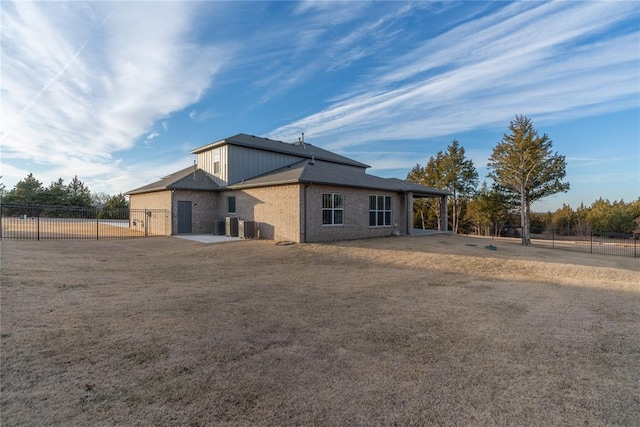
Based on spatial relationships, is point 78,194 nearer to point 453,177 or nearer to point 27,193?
point 27,193

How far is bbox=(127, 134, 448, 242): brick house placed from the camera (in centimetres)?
1520

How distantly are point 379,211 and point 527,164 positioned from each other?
1503 centimetres

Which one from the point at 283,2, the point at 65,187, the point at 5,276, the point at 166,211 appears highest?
the point at 283,2

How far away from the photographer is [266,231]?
16.3 m

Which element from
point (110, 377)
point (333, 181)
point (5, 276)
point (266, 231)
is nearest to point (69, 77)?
point (5, 276)

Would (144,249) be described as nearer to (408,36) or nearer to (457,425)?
(457,425)

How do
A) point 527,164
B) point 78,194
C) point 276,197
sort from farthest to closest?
point 78,194 → point 527,164 → point 276,197

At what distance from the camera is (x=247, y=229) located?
1672 centimetres

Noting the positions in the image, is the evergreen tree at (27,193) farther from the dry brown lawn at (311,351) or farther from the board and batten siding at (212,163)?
the dry brown lawn at (311,351)

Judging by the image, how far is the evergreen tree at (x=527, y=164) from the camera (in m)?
23.9

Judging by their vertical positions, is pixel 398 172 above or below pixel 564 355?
above

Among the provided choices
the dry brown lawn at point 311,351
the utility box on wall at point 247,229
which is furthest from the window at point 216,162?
the dry brown lawn at point 311,351

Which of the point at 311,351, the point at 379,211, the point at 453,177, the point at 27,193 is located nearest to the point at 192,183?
the point at 379,211

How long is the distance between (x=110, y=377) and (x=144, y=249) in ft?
38.8
